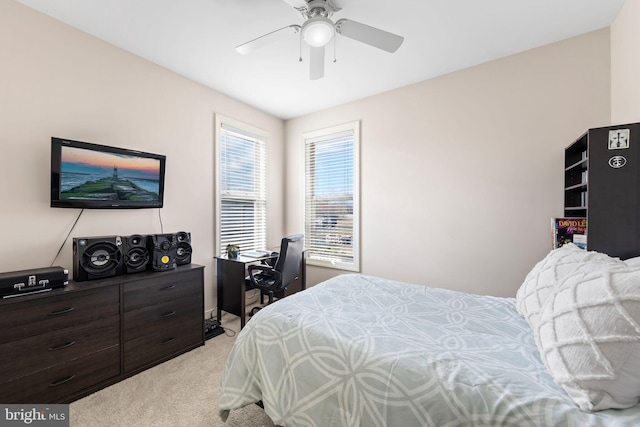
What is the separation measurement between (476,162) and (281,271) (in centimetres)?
235

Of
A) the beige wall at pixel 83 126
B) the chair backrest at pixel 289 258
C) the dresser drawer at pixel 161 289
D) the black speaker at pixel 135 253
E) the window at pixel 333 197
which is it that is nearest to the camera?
the beige wall at pixel 83 126

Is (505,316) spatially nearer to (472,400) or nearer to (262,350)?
(472,400)

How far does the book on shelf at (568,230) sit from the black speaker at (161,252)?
3.33m

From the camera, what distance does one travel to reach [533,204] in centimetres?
245

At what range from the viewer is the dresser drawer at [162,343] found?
2105 mm

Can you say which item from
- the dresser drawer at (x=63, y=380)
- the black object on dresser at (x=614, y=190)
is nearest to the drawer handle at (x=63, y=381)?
the dresser drawer at (x=63, y=380)

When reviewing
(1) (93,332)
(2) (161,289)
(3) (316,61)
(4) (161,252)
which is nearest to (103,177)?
(4) (161,252)

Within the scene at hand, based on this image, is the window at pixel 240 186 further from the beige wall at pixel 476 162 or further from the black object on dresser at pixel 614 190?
the black object on dresser at pixel 614 190

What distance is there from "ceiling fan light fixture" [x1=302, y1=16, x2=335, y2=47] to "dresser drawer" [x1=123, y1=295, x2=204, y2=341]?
241 centimetres

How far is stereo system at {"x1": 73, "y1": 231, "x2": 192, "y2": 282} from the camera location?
6.62ft

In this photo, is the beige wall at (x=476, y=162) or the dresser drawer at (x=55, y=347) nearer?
the dresser drawer at (x=55, y=347)

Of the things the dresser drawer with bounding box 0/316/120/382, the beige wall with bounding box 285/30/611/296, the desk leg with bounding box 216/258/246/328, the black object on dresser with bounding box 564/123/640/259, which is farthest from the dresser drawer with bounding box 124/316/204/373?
the black object on dresser with bounding box 564/123/640/259

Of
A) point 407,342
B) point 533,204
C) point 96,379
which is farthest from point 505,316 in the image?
point 96,379

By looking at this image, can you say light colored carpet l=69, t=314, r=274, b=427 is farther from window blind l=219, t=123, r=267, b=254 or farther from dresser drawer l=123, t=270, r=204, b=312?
window blind l=219, t=123, r=267, b=254
